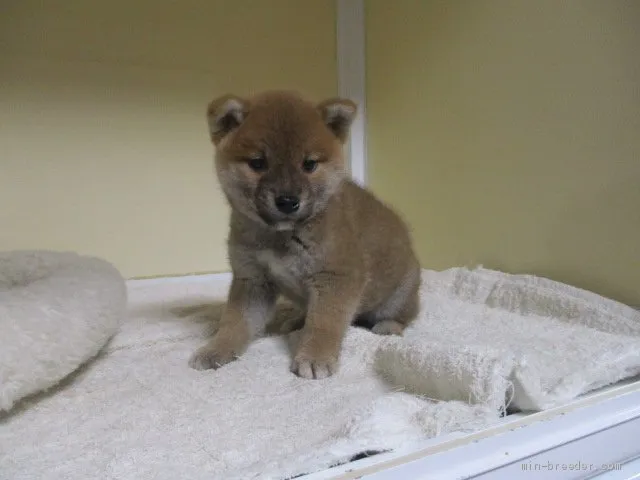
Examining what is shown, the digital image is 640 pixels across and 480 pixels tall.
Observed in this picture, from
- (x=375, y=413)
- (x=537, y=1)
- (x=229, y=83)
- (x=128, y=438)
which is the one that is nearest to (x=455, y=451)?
(x=375, y=413)

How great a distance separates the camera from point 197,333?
1.38 m

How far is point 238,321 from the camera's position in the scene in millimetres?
1293

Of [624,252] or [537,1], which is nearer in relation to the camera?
[624,252]

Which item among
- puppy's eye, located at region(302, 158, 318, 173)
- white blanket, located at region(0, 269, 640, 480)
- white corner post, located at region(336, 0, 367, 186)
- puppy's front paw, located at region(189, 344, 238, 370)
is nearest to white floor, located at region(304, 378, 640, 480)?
white blanket, located at region(0, 269, 640, 480)

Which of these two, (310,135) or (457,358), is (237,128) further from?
(457,358)

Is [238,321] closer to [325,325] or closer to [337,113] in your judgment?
[325,325]

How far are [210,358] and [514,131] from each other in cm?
126

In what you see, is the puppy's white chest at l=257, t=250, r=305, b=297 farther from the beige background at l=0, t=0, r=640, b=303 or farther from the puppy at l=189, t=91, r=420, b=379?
the beige background at l=0, t=0, r=640, b=303

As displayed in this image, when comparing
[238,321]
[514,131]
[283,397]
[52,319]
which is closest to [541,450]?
[283,397]

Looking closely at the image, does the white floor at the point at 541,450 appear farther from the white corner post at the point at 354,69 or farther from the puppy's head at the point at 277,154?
the white corner post at the point at 354,69

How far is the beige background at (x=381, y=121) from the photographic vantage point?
1511mm

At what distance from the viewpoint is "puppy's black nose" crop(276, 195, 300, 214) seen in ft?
3.66

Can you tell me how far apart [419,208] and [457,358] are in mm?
1352

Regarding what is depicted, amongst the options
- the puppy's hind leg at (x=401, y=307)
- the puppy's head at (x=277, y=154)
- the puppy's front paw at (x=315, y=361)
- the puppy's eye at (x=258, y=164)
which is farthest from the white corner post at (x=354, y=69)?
the puppy's front paw at (x=315, y=361)
